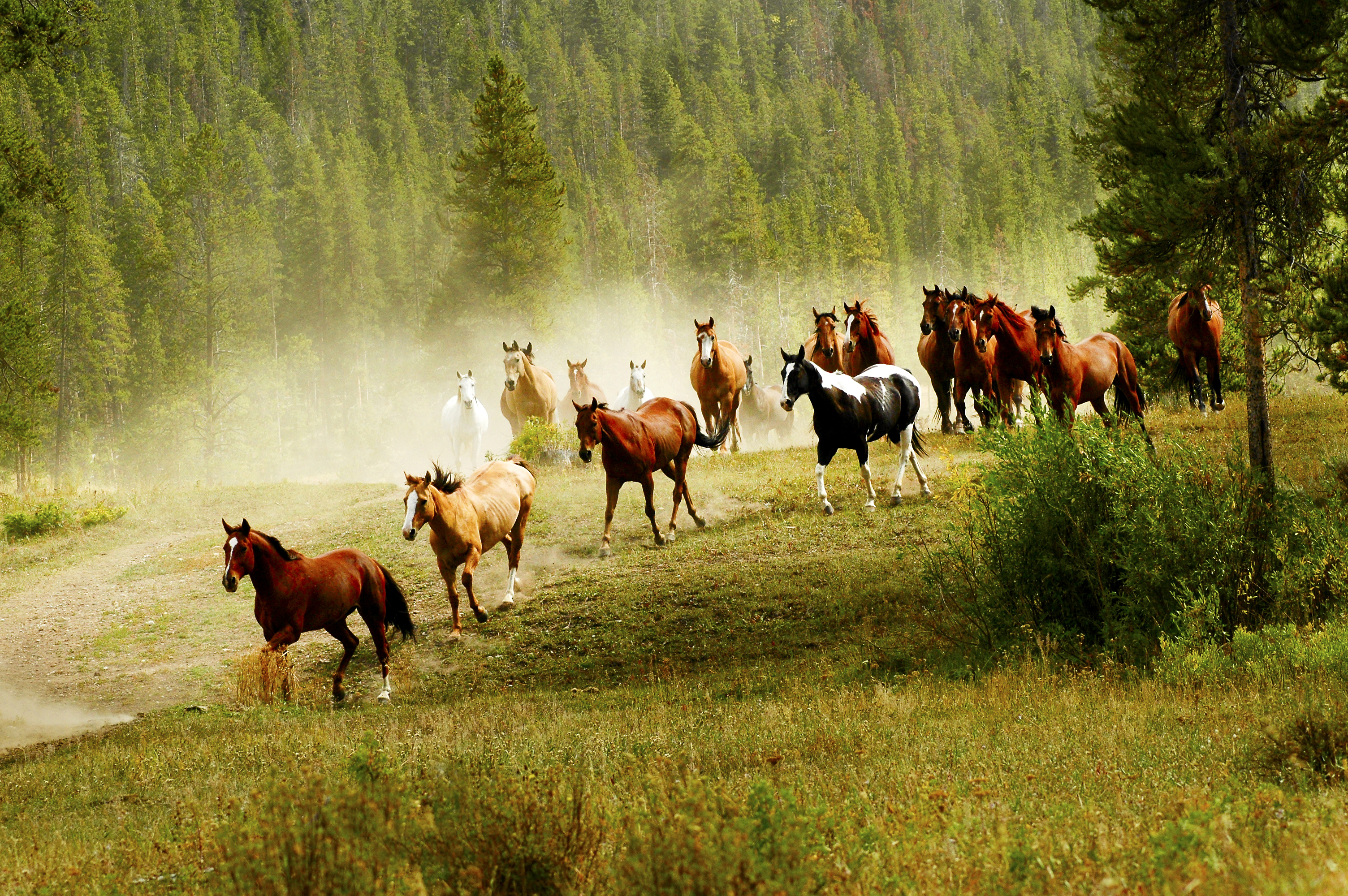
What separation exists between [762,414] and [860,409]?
69.9ft

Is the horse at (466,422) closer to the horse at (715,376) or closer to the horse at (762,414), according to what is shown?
the horse at (715,376)

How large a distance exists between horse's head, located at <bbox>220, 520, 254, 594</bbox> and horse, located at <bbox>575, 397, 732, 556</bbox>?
520 cm

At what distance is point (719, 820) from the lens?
3.98m

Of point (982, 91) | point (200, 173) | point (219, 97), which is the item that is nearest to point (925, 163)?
point (982, 91)

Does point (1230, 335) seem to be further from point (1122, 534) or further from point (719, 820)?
point (719, 820)

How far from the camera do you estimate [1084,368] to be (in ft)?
57.8

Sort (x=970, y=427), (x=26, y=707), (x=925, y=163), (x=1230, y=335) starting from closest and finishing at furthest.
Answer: (x=26, y=707) → (x=970, y=427) → (x=1230, y=335) → (x=925, y=163)

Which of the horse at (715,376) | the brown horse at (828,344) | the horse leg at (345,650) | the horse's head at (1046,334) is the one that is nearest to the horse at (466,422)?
the horse at (715,376)

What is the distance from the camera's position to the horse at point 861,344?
68.2ft

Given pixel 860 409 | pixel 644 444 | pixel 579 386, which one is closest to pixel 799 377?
pixel 860 409

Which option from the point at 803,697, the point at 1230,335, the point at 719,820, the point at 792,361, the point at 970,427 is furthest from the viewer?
the point at 1230,335

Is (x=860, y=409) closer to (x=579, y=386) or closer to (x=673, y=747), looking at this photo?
(x=673, y=747)

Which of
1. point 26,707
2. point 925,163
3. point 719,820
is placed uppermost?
point 925,163

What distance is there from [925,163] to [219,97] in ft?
237
